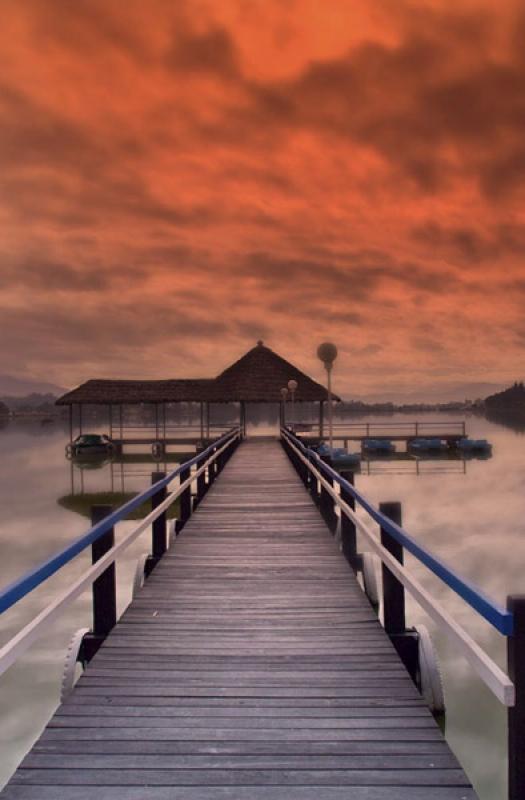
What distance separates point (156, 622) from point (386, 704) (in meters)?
2.43

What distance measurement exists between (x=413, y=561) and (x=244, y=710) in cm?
1178

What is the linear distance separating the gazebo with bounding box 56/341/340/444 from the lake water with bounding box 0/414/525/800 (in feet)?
19.4

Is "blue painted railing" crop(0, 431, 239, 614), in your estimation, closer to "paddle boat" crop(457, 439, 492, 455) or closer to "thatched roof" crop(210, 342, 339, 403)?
"thatched roof" crop(210, 342, 339, 403)

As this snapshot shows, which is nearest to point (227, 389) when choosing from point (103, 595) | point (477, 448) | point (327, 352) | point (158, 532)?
point (477, 448)

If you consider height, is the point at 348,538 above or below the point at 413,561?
above

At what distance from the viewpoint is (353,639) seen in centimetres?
517

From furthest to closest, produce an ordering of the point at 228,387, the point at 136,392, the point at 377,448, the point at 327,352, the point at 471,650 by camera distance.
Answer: the point at 136,392 < the point at 377,448 < the point at 228,387 < the point at 327,352 < the point at 471,650

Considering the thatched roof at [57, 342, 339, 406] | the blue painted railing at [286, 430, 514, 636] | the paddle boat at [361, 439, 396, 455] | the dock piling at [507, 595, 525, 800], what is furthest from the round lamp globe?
the paddle boat at [361, 439, 396, 455]

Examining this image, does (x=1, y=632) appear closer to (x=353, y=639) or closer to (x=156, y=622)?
(x=156, y=622)

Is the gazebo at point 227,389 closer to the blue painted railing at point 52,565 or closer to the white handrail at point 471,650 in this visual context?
the blue painted railing at point 52,565

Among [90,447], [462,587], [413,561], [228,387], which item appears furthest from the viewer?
[90,447]

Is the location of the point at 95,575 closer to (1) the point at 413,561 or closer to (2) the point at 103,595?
(2) the point at 103,595

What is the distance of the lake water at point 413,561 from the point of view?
23.8 feet

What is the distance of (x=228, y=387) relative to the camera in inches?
1722
